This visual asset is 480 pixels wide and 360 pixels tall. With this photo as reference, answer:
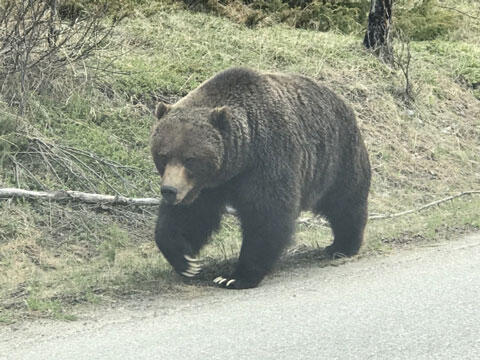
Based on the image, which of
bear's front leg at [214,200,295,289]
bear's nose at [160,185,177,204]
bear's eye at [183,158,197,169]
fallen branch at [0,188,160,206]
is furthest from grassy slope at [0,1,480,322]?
bear's eye at [183,158,197,169]

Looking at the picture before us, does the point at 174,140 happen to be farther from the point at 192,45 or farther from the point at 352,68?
the point at 352,68

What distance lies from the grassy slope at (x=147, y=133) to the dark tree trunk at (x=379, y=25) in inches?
9.4

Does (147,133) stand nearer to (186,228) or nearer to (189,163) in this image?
(186,228)

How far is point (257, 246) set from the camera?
657cm

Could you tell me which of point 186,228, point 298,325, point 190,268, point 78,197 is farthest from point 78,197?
point 298,325

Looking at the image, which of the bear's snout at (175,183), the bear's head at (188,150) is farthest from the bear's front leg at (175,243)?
the bear's snout at (175,183)

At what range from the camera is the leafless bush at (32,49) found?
29.7 feet

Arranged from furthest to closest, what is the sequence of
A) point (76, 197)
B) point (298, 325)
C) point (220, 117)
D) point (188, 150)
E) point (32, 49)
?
point (32, 49), point (76, 197), point (220, 117), point (188, 150), point (298, 325)

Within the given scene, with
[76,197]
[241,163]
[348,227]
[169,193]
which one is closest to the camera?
[169,193]

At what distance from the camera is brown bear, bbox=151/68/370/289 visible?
21.0 ft

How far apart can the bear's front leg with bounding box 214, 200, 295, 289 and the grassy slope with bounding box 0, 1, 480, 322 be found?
362mm

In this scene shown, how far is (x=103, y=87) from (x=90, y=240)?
2.97m

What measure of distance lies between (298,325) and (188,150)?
1.65 meters

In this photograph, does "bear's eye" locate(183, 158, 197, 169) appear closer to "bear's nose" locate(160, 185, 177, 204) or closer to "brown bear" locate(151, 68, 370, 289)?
"brown bear" locate(151, 68, 370, 289)
